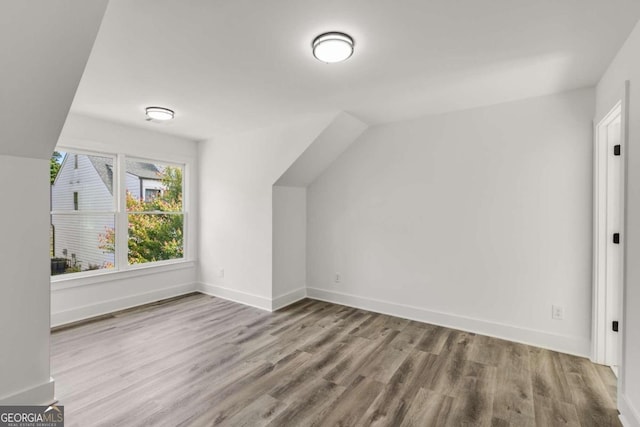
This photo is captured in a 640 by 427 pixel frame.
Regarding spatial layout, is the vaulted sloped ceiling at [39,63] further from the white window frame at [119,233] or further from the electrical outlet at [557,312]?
the electrical outlet at [557,312]

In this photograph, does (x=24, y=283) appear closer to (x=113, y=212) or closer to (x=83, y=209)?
(x=83, y=209)

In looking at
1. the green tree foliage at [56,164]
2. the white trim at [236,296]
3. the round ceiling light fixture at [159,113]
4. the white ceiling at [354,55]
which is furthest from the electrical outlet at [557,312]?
the green tree foliage at [56,164]

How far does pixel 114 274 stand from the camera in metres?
3.84

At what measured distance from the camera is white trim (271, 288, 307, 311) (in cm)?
397

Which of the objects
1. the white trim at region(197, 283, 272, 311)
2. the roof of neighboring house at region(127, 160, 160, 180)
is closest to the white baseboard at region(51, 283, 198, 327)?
the white trim at region(197, 283, 272, 311)

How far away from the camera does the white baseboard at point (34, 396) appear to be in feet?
6.07

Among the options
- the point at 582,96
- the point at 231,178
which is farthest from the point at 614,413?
the point at 231,178

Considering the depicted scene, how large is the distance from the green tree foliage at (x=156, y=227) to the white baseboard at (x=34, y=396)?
7.19 feet

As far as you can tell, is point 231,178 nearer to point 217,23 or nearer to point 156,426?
point 217,23

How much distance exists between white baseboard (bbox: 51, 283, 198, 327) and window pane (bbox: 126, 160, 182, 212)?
119 cm

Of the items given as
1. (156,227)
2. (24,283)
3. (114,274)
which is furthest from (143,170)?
(24,283)

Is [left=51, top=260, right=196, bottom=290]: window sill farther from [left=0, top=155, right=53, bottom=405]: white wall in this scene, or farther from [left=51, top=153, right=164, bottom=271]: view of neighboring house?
[left=0, top=155, right=53, bottom=405]: white wall

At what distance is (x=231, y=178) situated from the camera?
4395 millimetres

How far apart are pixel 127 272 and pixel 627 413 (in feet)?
16.3
